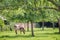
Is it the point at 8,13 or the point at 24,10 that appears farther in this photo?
the point at 8,13

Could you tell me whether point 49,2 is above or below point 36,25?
above

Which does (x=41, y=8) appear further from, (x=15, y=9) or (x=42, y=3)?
(x=15, y=9)

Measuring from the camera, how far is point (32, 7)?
955cm

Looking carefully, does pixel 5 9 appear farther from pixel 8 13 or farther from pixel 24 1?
pixel 24 1

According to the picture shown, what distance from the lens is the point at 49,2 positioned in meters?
9.95

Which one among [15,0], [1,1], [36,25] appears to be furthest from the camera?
[36,25]

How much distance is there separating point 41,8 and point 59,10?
2.20ft

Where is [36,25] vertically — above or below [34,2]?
below

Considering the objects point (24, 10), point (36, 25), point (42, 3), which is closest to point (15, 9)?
point (24, 10)

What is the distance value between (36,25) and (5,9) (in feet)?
140

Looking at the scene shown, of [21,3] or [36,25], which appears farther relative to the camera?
Answer: [36,25]

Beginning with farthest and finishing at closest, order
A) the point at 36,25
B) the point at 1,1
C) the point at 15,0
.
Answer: the point at 36,25 → the point at 1,1 → the point at 15,0

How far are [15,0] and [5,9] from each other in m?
1.19

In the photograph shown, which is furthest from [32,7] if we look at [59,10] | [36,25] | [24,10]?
[36,25]
